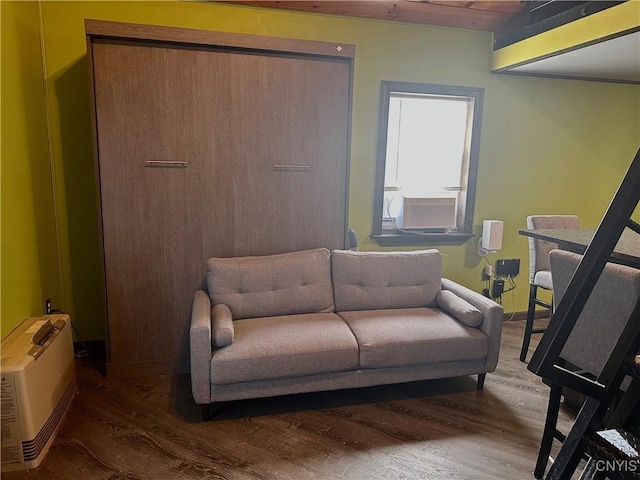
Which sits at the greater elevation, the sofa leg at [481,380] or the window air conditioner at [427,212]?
the window air conditioner at [427,212]

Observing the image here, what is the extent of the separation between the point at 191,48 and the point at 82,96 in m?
0.90

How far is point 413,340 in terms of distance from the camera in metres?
2.54

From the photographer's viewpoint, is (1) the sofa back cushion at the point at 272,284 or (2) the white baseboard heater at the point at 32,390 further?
(1) the sofa back cushion at the point at 272,284

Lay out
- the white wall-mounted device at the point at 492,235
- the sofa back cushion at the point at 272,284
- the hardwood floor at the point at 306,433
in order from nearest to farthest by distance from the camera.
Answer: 1. the hardwood floor at the point at 306,433
2. the sofa back cushion at the point at 272,284
3. the white wall-mounted device at the point at 492,235

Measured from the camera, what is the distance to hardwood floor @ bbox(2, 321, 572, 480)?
2.04 meters

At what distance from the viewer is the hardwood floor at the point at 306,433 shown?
2045mm

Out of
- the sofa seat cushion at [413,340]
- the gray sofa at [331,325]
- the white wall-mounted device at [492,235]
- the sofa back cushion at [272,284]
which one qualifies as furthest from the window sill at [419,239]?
the sofa seat cushion at [413,340]

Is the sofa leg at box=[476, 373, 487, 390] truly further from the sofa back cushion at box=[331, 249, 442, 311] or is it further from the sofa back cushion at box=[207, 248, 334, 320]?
the sofa back cushion at box=[207, 248, 334, 320]

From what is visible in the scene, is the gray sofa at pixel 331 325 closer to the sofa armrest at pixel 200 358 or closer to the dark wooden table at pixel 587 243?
the sofa armrest at pixel 200 358

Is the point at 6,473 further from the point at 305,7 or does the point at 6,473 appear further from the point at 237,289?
the point at 305,7

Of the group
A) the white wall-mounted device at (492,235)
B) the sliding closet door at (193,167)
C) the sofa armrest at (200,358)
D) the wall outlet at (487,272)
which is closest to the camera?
the sofa armrest at (200,358)

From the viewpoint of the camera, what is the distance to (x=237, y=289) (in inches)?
109

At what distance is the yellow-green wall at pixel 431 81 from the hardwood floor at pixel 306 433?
86 cm

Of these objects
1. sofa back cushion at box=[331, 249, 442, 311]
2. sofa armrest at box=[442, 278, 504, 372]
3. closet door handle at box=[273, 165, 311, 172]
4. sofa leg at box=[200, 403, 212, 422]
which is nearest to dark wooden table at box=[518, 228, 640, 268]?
sofa armrest at box=[442, 278, 504, 372]
